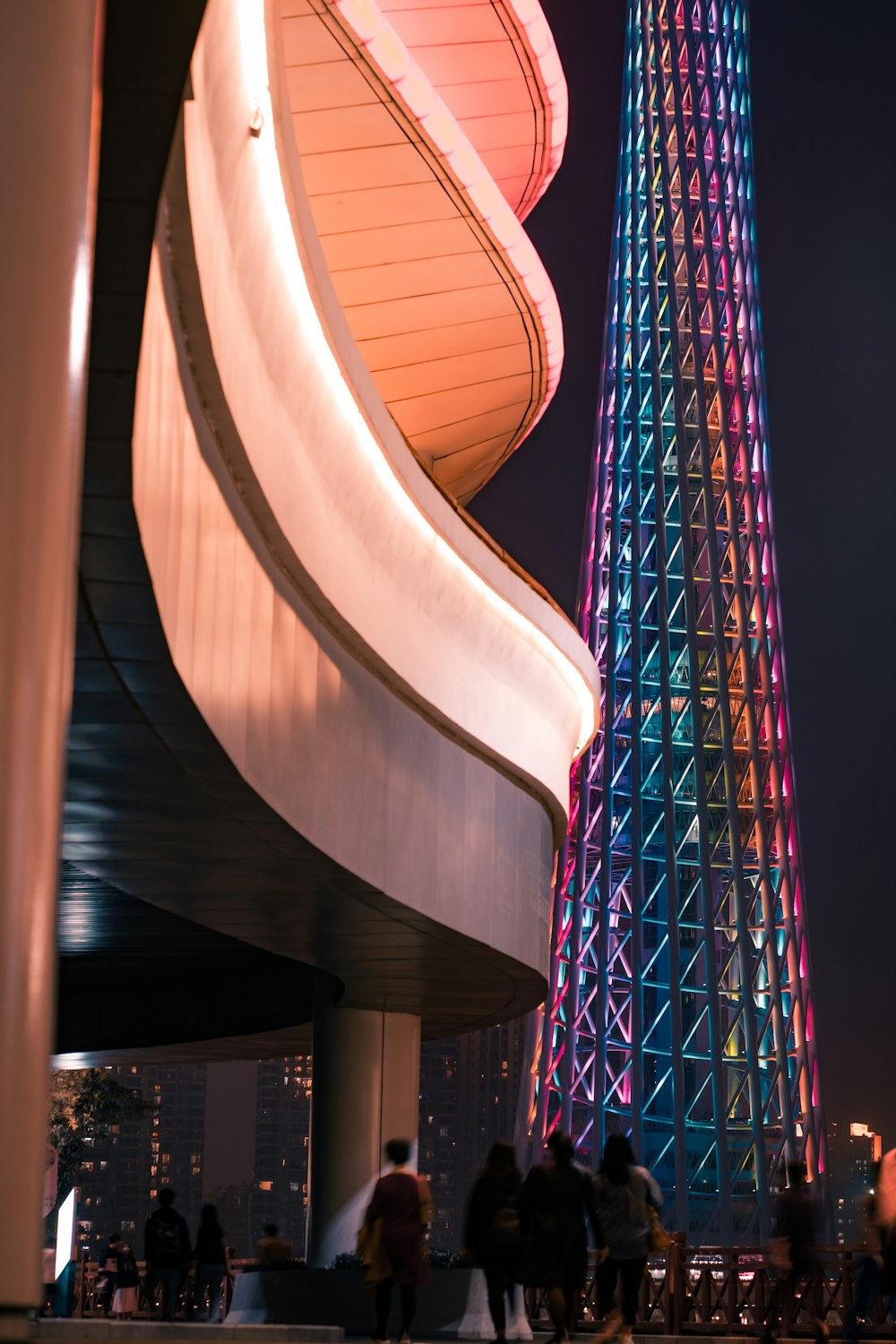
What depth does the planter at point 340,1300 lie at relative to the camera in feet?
55.7

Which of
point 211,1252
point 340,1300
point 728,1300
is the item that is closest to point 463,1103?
point 728,1300

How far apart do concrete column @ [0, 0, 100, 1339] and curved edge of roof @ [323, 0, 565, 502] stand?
468 inches

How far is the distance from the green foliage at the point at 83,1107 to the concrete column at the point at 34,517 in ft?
112

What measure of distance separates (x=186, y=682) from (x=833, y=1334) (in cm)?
1436

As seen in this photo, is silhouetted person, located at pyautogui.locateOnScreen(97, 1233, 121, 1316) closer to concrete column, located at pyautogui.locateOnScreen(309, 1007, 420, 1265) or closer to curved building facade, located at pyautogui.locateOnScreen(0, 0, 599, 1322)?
curved building facade, located at pyautogui.locateOnScreen(0, 0, 599, 1322)

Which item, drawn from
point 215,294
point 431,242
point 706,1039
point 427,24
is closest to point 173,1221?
point 215,294

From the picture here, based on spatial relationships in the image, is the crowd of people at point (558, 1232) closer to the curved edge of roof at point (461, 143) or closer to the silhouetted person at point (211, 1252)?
the silhouetted person at point (211, 1252)

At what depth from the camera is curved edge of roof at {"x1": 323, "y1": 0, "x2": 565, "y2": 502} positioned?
52.8ft

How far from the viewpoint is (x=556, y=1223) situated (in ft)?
33.6

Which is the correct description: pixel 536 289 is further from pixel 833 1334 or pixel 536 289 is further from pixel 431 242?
pixel 833 1334

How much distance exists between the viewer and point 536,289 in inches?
827

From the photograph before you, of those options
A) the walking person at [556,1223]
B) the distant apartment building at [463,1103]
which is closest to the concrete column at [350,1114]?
the walking person at [556,1223]

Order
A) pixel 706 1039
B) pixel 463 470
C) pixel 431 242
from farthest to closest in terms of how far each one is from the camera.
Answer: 1. pixel 706 1039
2. pixel 463 470
3. pixel 431 242

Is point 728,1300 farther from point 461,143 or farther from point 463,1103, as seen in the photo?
point 463,1103
